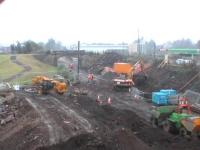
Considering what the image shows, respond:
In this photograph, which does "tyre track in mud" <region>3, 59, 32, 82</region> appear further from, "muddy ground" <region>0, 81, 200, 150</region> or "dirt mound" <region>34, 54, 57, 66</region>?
"muddy ground" <region>0, 81, 200, 150</region>

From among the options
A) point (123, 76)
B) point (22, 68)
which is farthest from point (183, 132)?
point (22, 68)

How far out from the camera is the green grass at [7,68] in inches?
2665

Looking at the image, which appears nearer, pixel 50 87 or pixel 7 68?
pixel 50 87

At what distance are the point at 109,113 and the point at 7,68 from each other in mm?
45941

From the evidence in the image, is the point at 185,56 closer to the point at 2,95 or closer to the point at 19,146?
the point at 2,95

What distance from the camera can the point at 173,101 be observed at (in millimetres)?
30953

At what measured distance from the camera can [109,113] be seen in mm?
32406

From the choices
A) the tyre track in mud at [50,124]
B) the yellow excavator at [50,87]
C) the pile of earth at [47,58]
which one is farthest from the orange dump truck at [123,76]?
the pile of earth at [47,58]

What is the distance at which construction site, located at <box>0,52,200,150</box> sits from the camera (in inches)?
844

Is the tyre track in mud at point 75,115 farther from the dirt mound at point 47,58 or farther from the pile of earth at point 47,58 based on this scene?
the pile of earth at point 47,58

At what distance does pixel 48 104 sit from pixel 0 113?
383cm

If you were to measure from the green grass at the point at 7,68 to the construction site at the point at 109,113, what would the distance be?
24.2 feet

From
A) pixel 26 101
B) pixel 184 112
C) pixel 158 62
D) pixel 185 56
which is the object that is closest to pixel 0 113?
pixel 26 101

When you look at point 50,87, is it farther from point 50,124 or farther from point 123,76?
point 50,124
